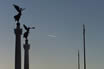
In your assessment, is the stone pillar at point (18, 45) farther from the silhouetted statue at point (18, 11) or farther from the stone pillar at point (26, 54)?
the stone pillar at point (26, 54)

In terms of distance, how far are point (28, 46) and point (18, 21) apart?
6811 mm

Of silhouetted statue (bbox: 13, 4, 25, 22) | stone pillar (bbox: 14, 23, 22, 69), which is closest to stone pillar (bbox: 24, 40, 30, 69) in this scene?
silhouetted statue (bbox: 13, 4, 25, 22)

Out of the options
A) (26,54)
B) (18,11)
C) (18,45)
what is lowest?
(26,54)

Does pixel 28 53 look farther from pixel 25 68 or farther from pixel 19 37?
pixel 19 37

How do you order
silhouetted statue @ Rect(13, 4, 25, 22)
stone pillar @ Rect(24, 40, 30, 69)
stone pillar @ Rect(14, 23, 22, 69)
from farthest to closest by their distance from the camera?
stone pillar @ Rect(24, 40, 30, 69)
silhouetted statue @ Rect(13, 4, 25, 22)
stone pillar @ Rect(14, 23, 22, 69)

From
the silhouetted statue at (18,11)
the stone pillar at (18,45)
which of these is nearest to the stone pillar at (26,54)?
the silhouetted statue at (18,11)

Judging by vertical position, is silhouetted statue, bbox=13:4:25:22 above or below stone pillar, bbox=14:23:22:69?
above

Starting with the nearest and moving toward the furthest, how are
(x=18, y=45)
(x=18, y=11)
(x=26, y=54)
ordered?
(x=18, y=45), (x=18, y=11), (x=26, y=54)

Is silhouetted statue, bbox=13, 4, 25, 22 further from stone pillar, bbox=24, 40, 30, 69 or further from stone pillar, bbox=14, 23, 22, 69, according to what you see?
stone pillar, bbox=24, 40, 30, 69

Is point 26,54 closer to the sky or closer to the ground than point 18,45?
closer to the ground

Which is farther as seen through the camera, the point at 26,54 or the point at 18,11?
the point at 26,54

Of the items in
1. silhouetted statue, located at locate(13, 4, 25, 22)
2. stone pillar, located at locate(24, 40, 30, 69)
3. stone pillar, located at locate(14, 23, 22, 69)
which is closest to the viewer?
stone pillar, located at locate(14, 23, 22, 69)

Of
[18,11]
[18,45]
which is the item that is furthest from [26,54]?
[18,45]

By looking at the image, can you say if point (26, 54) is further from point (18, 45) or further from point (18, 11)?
point (18, 45)
